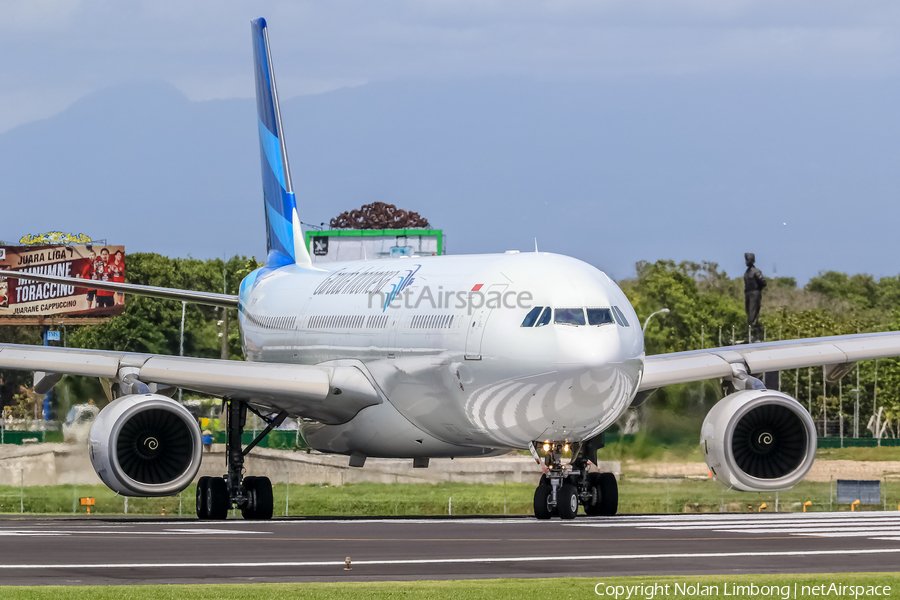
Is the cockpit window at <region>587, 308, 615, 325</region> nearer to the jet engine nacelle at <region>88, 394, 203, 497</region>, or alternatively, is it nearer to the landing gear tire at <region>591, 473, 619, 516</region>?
the landing gear tire at <region>591, 473, 619, 516</region>

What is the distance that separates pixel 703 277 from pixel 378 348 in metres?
99.9

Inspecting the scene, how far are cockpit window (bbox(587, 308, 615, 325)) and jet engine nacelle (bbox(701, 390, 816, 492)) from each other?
3.24 metres

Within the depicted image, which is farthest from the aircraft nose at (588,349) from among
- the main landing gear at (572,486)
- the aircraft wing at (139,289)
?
the aircraft wing at (139,289)

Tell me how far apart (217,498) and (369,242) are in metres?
73.2

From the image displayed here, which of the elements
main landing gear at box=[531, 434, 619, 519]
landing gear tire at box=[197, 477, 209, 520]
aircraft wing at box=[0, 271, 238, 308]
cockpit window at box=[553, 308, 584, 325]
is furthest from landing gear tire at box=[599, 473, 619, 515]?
aircraft wing at box=[0, 271, 238, 308]

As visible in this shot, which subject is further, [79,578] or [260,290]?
[260,290]

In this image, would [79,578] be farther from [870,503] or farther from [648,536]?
[870,503]

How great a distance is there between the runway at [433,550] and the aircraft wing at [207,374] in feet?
8.25

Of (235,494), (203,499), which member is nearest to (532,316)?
(235,494)

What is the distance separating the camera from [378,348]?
2489 centimetres

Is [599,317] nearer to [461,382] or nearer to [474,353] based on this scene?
[474,353]

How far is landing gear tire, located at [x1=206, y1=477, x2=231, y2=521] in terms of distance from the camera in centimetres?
2634

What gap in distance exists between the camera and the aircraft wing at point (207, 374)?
2475cm

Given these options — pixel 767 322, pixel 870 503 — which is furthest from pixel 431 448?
pixel 767 322
